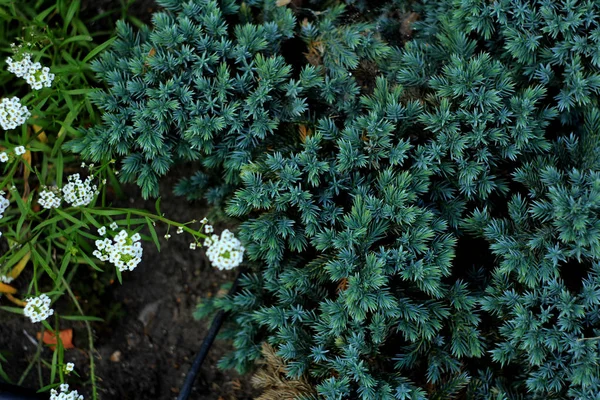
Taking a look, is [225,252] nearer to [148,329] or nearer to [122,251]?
[122,251]

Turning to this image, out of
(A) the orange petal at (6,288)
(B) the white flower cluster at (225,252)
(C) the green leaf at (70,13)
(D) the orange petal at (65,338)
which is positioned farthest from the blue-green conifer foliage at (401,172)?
(D) the orange petal at (65,338)

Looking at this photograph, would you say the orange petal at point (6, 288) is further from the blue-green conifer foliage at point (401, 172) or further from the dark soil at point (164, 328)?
the blue-green conifer foliage at point (401, 172)

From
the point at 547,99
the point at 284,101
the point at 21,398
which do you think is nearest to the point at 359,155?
the point at 284,101

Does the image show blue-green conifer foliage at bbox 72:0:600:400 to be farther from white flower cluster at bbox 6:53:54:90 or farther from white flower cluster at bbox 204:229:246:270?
white flower cluster at bbox 6:53:54:90

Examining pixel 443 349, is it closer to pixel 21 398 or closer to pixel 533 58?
pixel 533 58

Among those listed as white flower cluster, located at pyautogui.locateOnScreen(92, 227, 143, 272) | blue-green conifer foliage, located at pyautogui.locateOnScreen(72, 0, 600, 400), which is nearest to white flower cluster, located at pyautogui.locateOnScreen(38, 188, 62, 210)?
blue-green conifer foliage, located at pyautogui.locateOnScreen(72, 0, 600, 400)

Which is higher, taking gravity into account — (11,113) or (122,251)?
(11,113)

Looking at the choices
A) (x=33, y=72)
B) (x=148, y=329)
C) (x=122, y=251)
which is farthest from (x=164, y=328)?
(x=33, y=72)
